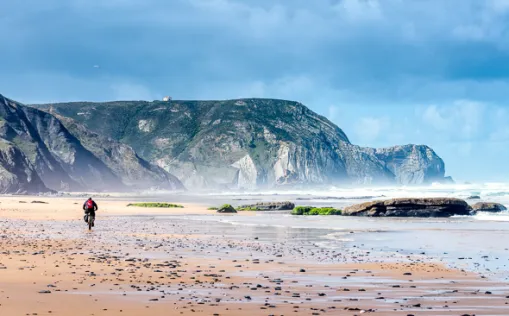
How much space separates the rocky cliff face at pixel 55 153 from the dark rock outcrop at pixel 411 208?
10421 centimetres

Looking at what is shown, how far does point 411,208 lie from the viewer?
4841cm

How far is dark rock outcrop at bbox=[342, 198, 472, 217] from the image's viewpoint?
48.2 metres

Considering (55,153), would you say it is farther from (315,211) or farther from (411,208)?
(411,208)

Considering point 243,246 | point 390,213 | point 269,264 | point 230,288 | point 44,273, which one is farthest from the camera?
point 390,213

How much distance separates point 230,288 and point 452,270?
248 inches

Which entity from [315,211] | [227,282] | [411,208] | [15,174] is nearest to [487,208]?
[411,208]

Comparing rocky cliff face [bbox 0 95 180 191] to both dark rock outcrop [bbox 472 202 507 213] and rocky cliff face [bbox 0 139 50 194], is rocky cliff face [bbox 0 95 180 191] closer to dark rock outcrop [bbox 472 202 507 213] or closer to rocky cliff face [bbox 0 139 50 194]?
rocky cliff face [bbox 0 139 50 194]

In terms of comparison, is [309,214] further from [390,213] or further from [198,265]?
[198,265]

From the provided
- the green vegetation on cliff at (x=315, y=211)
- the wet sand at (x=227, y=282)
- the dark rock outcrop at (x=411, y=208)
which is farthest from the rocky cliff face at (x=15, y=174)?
the wet sand at (x=227, y=282)

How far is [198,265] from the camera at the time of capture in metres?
18.2

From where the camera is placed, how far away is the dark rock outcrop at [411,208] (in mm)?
48225

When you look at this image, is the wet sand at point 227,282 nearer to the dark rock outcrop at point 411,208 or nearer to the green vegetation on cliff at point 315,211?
the dark rock outcrop at point 411,208

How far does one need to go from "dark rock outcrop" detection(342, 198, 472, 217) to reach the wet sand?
24.6m

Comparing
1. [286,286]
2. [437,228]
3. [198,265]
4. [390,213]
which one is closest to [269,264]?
[198,265]
